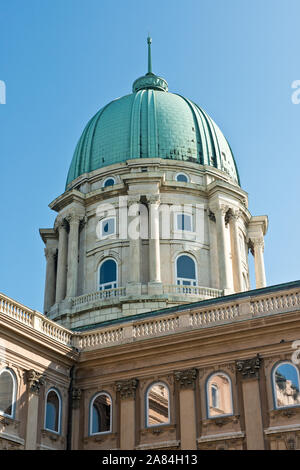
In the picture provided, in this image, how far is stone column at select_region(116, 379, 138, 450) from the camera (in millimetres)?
31719

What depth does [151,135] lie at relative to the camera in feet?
172

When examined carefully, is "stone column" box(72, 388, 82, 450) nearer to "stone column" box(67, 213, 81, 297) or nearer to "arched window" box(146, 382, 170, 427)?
"arched window" box(146, 382, 170, 427)

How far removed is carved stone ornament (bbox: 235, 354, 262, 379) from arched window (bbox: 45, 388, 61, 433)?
26.2 feet

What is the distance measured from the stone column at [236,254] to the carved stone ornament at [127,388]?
1739 cm

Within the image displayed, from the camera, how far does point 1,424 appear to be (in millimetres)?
29422

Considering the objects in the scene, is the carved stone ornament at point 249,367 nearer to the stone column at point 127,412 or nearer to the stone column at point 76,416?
the stone column at point 127,412

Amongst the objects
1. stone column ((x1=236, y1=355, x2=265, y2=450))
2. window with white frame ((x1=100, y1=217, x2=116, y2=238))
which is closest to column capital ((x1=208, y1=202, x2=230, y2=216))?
window with white frame ((x1=100, y1=217, x2=116, y2=238))

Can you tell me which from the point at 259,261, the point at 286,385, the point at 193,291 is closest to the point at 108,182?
the point at 193,291

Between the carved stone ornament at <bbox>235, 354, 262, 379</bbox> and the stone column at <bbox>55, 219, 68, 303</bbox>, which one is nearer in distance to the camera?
the carved stone ornament at <bbox>235, 354, 262, 379</bbox>

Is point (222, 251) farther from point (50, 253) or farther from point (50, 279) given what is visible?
point (50, 253)

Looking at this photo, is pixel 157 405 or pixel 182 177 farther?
pixel 182 177

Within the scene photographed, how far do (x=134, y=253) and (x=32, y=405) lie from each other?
17.4 meters

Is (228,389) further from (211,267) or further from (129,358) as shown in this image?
(211,267)
